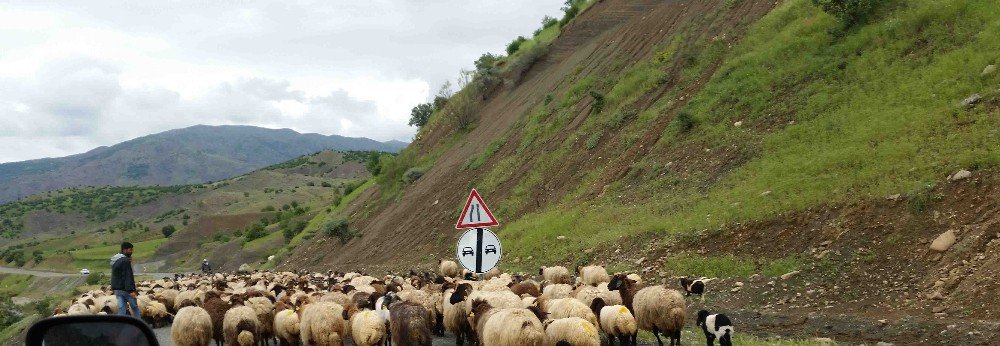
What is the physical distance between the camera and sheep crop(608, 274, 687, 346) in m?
12.8

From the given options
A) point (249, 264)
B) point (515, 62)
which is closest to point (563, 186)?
point (515, 62)

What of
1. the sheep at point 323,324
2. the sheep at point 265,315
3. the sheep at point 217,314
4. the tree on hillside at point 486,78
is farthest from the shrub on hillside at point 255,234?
the sheep at point 323,324

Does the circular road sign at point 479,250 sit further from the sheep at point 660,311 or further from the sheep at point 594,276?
the sheep at point 594,276

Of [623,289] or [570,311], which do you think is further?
[623,289]

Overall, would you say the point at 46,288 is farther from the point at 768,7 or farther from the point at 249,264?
the point at 768,7

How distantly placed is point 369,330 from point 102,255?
4116 inches

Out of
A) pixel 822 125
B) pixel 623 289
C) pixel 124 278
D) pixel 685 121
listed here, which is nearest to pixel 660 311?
pixel 623 289

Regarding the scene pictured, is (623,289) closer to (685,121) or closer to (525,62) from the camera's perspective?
(685,121)

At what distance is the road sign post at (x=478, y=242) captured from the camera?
1354 centimetres

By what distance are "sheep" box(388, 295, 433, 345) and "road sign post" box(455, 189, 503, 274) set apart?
123cm

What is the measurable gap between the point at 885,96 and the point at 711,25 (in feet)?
51.6

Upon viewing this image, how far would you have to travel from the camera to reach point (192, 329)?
13750 millimetres

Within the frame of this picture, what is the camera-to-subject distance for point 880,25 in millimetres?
28250

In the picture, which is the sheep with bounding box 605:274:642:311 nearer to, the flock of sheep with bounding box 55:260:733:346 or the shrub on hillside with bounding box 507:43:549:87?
the flock of sheep with bounding box 55:260:733:346
